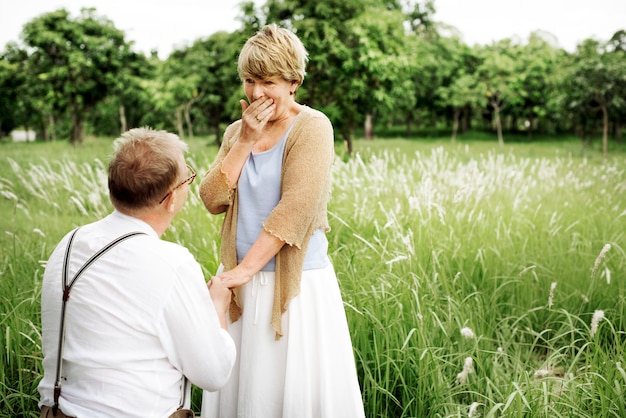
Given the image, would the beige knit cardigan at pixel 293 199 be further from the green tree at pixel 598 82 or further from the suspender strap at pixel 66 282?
the green tree at pixel 598 82

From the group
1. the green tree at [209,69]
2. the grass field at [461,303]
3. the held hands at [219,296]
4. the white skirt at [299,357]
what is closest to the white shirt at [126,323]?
the held hands at [219,296]

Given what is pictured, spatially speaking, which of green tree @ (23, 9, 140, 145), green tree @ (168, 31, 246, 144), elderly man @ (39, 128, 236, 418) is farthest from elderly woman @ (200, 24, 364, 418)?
green tree @ (23, 9, 140, 145)

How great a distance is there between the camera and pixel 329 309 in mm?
2129

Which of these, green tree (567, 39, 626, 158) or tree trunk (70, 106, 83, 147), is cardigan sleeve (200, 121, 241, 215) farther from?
tree trunk (70, 106, 83, 147)

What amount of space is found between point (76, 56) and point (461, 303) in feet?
60.2

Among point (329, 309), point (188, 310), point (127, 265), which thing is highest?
point (127, 265)

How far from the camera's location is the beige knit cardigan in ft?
6.13

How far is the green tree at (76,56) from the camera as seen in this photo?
18.2 m

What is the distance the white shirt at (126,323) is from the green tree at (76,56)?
729 inches

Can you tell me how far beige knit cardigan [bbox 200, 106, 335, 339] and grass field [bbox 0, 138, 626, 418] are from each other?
77 centimetres

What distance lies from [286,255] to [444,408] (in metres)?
1.29

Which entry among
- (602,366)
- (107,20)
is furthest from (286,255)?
(107,20)

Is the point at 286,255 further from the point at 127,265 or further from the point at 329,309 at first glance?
the point at 127,265

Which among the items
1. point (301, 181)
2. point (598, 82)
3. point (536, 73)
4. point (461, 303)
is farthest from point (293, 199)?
point (536, 73)
